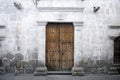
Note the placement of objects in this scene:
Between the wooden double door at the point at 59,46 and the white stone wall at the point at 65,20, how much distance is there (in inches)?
12.5

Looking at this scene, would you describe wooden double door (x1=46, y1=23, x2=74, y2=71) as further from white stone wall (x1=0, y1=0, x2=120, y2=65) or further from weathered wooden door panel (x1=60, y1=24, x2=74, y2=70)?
white stone wall (x1=0, y1=0, x2=120, y2=65)

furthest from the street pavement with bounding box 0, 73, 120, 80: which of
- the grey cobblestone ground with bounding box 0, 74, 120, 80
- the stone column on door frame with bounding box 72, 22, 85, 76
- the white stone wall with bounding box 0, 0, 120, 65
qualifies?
the white stone wall with bounding box 0, 0, 120, 65

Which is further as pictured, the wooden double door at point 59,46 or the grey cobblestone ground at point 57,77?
A: the wooden double door at point 59,46

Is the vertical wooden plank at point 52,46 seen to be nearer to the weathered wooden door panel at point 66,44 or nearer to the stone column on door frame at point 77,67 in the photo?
the weathered wooden door panel at point 66,44

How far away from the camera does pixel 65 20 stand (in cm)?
872

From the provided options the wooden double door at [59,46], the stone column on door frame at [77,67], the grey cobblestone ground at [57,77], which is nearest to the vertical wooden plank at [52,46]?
the wooden double door at [59,46]

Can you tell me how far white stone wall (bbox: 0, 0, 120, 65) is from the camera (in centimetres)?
869

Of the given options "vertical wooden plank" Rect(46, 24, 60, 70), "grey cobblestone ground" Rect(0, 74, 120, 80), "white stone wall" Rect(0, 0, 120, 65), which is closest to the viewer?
"grey cobblestone ground" Rect(0, 74, 120, 80)

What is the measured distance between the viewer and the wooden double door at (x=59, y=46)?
9000 mm

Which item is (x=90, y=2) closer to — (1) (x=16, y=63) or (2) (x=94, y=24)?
(2) (x=94, y=24)

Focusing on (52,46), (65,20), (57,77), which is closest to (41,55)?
(52,46)

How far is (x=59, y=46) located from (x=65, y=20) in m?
1.37

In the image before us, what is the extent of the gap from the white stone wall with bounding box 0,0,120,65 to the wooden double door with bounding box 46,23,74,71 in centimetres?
32

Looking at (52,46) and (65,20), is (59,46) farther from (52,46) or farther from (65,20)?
(65,20)
